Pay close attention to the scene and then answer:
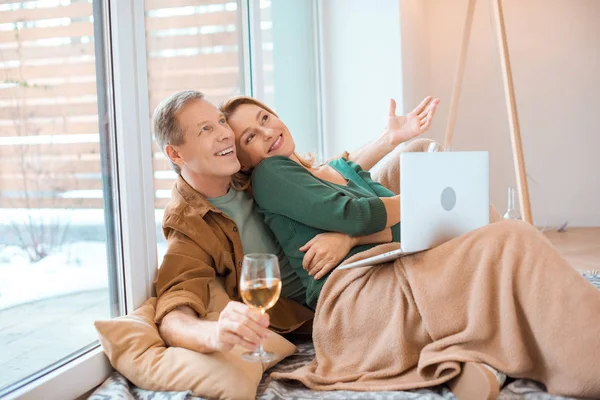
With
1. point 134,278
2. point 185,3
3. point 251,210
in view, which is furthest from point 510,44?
point 134,278

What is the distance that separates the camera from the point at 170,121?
2.10 m

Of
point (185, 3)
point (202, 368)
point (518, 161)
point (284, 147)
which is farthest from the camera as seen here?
point (518, 161)

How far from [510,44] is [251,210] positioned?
3.88m

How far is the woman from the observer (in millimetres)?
1606

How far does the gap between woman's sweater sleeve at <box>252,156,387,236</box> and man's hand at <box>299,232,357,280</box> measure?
0.03m

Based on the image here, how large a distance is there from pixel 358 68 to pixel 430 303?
119 inches

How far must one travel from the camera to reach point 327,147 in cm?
465

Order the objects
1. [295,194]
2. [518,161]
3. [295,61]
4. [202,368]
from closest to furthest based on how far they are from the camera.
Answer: [202,368], [295,194], [518,161], [295,61]

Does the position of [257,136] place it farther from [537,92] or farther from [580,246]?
[537,92]

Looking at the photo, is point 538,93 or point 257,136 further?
point 538,93

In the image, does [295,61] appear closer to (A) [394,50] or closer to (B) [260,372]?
(A) [394,50]

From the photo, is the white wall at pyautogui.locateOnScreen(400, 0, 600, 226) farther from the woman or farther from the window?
the woman

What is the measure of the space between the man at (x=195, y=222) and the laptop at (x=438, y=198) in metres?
0.46

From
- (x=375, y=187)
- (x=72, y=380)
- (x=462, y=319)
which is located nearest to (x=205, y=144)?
(x=375, y=187)
